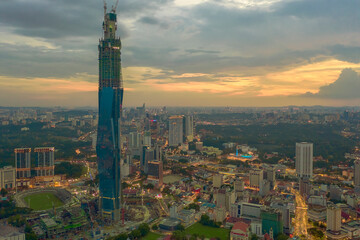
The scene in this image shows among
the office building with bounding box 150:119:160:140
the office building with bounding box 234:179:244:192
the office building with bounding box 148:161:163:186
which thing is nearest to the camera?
the office building with bounding box 234:179:244:192

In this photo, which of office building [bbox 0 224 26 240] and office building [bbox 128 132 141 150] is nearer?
office building [bbox 0 224 26 240]

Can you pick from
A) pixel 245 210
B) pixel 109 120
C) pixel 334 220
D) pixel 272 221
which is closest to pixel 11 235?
pixel 109 120

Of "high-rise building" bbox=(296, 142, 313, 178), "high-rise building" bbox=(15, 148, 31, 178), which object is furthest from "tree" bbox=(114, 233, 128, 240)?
"high-rise building" bbox=(296, 142, 313, 178)

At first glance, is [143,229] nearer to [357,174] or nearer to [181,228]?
[181,228]

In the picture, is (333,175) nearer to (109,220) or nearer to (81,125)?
(109,220)

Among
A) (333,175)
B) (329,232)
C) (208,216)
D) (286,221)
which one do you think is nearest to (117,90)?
(208,216)

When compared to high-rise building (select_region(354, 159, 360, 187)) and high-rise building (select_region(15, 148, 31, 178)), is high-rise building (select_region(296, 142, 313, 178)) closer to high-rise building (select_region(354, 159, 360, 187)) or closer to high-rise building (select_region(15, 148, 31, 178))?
high-rise building (select_region(354, 159, 360, 187))

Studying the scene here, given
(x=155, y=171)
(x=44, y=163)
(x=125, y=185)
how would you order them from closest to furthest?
(x=125, y=185) → (x=155, y=171) → (x=44, y=163)
